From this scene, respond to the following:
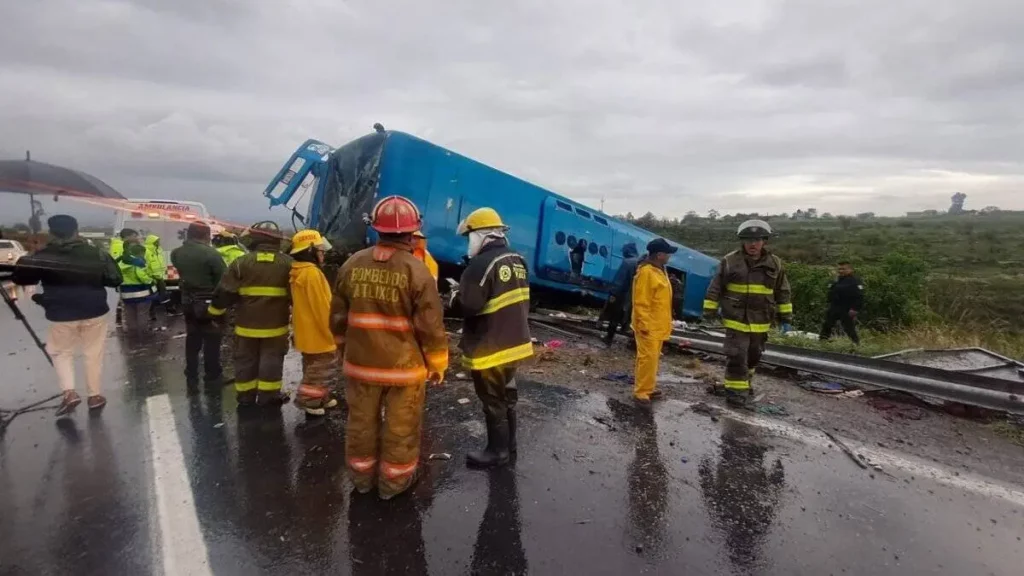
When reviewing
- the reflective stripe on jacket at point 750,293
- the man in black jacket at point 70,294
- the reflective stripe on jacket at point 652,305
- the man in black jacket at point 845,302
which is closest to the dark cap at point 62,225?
the man in black jacket at point 70,294

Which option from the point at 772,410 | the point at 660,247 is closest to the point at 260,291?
the point at 660,247

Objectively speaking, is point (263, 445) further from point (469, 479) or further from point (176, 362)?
point (176, 362)

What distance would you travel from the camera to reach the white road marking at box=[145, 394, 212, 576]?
2369mm

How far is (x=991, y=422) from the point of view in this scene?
175 inches

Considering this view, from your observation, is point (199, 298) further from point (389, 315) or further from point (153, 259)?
point (389, 315)

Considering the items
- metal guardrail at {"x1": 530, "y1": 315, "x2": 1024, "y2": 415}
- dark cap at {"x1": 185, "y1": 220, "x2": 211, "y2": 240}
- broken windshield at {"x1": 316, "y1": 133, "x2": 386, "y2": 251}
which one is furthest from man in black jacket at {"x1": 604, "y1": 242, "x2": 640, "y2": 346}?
dark cap at {"x1": 185, "y1": 220, "x2": 211, "y2": 240}

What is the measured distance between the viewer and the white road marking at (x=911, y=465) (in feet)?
10.8

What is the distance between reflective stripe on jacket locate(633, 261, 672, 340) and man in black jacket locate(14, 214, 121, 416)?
443 centimetres

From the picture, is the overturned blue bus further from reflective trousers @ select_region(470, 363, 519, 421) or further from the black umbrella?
reflective trousers @ select_region(470, 363, 519, 421)

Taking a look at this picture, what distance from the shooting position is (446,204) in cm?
687

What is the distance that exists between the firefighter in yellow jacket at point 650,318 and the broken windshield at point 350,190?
3611 mm

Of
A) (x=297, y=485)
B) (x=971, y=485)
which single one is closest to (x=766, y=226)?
(x=971, y=485)

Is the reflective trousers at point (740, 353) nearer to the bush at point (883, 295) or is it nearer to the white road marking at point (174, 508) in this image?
the white road marking at point (174, 508)

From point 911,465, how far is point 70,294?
634 centimetres
